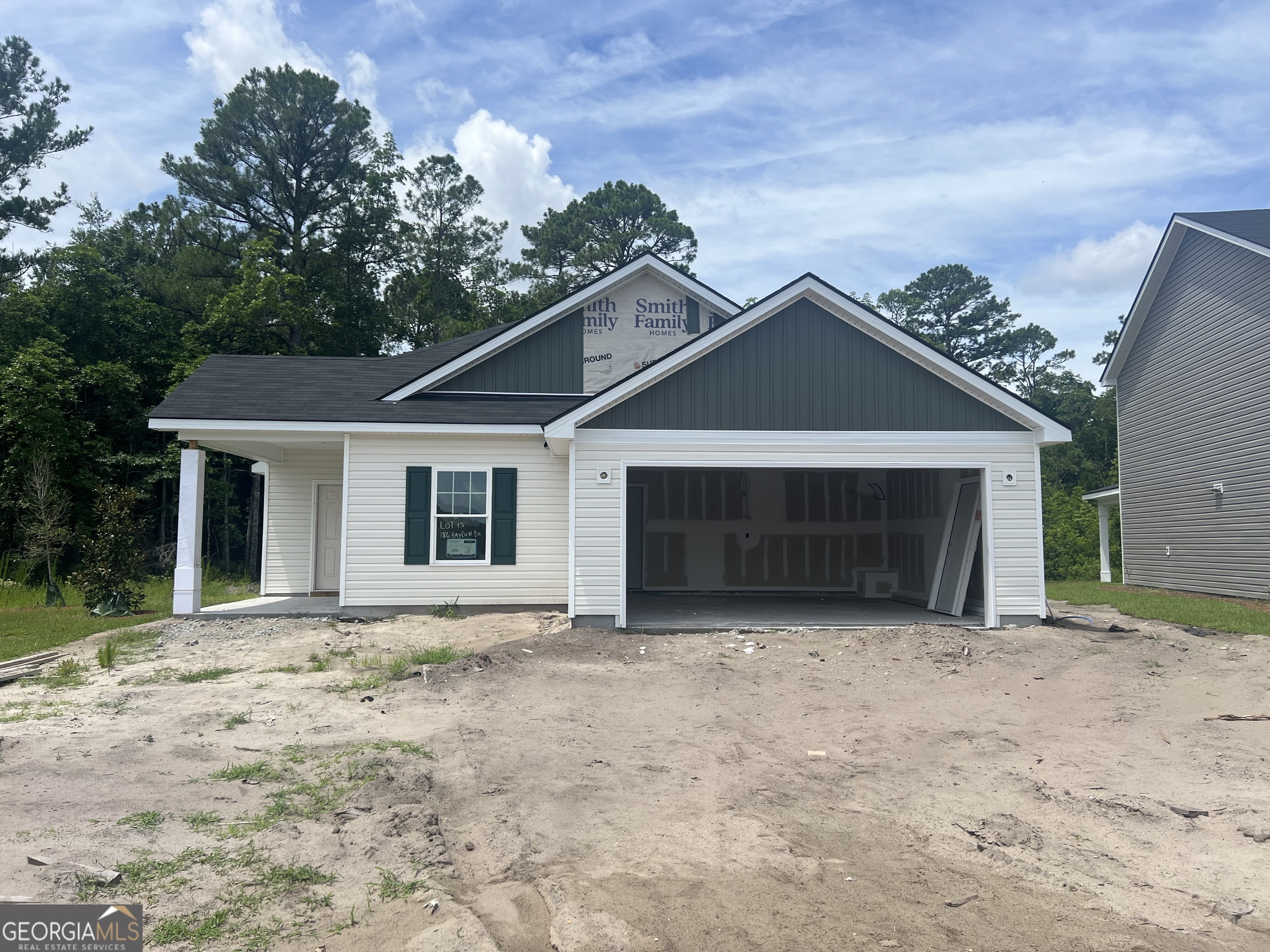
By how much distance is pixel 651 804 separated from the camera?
5289mm

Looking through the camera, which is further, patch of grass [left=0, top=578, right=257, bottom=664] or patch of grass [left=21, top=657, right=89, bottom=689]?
patch of grass [left=0, top=578, right=257, bottom=664]

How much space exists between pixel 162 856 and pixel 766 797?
348cm

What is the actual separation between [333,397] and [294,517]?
277 cm

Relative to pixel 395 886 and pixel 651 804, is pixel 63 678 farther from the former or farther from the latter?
pixel 651 804

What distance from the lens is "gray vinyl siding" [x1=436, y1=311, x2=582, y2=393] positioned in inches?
583

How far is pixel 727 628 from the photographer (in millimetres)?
11969

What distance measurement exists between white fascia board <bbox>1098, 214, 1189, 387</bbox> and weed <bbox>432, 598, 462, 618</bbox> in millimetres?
16181

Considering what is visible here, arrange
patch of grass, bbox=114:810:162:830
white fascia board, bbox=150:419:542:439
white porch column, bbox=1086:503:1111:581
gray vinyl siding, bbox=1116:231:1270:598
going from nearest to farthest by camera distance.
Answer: patch of grass, bbox=114:810:162:830
white fascia board, bbox=150:419:542:439
gray vinyl siding, bbox=1116:231:1270:598
white porch column, bbox=1086:503:1111:581

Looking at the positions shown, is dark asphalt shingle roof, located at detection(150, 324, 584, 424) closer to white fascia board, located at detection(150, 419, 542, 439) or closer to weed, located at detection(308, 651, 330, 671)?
white fascia board, located at detection(150, 419, 542, 439)

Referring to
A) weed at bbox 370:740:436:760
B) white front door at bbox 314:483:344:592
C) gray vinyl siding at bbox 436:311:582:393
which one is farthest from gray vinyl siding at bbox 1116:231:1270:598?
white front door at bbox 314:483:344:592

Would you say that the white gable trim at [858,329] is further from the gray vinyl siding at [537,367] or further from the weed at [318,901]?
the weed at [318,901]

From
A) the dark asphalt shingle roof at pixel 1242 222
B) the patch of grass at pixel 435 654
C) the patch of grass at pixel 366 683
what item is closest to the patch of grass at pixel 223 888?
the patch of grass at pixel 366 683

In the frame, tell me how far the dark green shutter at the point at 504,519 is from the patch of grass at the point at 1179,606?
10.4 m

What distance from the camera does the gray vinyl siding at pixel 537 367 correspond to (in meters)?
14.8
